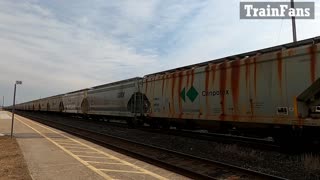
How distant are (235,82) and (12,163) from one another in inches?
321

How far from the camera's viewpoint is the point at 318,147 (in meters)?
12.3

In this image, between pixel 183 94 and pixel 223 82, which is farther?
pixel 183 94

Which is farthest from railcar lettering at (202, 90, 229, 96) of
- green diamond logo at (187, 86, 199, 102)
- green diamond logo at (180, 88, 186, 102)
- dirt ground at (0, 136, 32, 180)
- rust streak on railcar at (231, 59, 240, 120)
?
dirt ground at (0, 136, 32, 180)

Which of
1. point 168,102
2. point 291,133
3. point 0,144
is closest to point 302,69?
point 291,133

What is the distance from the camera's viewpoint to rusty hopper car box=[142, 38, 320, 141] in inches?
454

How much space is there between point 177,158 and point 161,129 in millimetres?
10785

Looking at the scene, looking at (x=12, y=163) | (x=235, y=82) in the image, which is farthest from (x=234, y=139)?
(x=12, y=163)

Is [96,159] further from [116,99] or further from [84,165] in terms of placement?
[116,99]

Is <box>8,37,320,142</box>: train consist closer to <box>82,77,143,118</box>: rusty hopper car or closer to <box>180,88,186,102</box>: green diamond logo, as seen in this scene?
<box>180,88,186,102</box>: green diamond logo

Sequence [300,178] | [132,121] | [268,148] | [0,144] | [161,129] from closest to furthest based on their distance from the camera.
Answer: [300,178]
[268,148]
[0,144]
[161,129]
[132,121]

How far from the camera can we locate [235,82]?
48.2 feet

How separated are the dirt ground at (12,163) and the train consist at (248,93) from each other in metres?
7.61

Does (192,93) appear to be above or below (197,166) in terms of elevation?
above

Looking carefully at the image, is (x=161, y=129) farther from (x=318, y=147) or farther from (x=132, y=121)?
(x=318, y=147)
